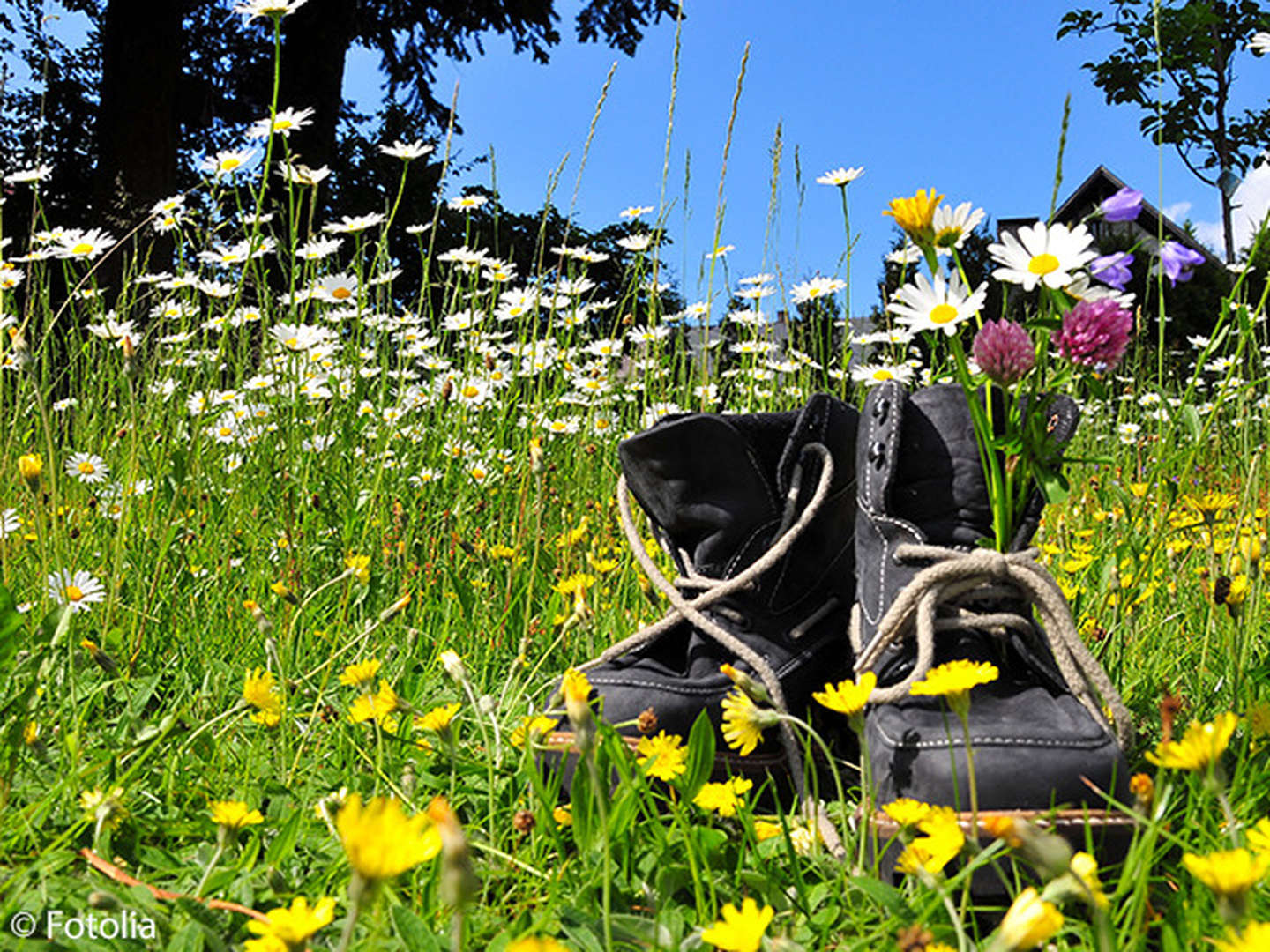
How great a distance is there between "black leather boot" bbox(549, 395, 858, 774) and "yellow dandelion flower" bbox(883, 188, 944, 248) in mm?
288

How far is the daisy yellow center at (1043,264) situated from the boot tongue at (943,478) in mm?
153

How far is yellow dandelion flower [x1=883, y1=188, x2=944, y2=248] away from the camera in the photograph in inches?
32.6

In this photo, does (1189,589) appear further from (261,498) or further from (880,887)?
(261,498)

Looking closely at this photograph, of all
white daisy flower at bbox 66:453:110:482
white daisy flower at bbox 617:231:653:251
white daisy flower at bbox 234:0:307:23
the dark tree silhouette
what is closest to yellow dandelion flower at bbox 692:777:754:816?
white daisy flower at bbox 234:0:307:23

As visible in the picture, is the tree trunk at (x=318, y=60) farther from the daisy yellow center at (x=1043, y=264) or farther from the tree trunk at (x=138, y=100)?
the daisy yellow center at (x=1043, y=264)

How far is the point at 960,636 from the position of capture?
0.94m

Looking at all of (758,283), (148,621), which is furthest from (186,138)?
(148,621)

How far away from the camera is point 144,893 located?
669mm

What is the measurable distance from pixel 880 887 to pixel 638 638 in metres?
0.47

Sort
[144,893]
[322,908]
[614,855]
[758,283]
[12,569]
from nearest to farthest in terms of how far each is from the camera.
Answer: [322,908] → [144,893] → [614,855] → [12,569] → [758,283]

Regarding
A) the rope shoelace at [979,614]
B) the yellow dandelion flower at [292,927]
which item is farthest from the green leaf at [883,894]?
the yellow dandelion flower at [292,927]

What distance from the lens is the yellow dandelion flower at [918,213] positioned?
83cm

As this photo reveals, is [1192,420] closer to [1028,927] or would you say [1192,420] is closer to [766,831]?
[766,831]

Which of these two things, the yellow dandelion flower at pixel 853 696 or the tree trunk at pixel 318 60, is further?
the tree trunk at pixel 318 60
